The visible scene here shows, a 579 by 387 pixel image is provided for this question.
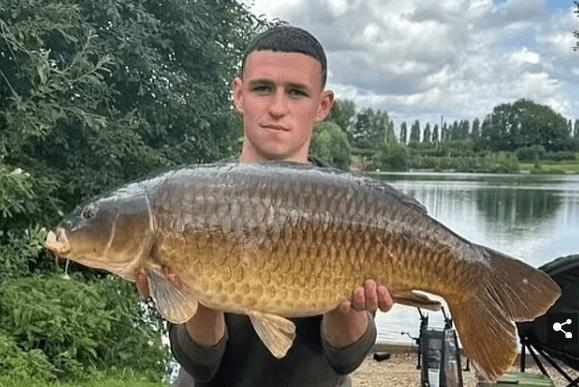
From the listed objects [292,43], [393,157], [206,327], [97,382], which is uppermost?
[292,43]

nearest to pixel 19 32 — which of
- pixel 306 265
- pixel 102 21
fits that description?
pixel 102 21

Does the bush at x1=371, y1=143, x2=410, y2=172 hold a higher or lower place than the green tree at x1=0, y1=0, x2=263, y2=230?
lower

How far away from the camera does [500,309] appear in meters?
1.54

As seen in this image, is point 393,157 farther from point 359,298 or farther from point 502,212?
point 359,298

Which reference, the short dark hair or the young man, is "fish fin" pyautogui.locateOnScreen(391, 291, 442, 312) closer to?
the young man

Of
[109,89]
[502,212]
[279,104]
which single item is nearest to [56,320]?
[109,89]

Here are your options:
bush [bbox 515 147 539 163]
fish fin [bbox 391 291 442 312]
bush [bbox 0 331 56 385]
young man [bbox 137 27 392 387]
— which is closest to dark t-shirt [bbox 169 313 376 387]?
young man [bbox 137 27 392 387]

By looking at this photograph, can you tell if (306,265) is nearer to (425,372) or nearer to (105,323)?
(105,323)

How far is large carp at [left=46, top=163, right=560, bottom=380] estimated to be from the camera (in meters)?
1.40

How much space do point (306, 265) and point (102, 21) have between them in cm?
669

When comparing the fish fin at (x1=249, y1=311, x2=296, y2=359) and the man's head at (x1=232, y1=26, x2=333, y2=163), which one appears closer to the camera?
the fish fin at (x1=249, y1=311, x2=296, y2=359)

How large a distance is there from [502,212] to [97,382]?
84.2 feet

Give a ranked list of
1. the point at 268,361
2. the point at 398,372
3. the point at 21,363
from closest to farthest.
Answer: the point at 268,361, the point at 21,363, the point at 398,372

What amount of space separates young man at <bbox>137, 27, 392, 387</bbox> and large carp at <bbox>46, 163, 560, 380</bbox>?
0.28m
